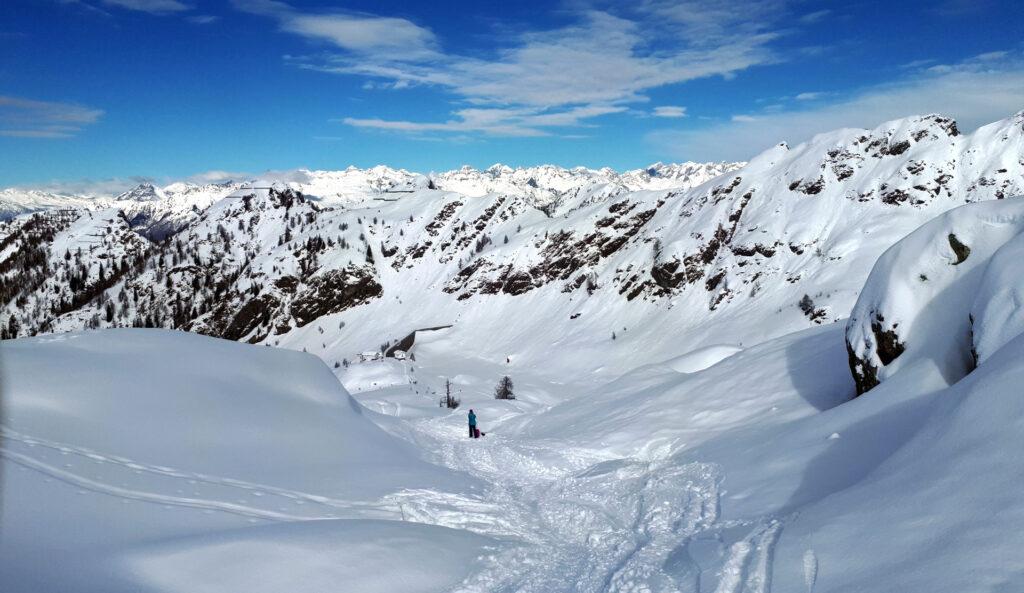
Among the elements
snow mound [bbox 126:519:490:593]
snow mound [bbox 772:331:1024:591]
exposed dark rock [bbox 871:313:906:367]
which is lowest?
snow mound [bbox 126:519:490:593]

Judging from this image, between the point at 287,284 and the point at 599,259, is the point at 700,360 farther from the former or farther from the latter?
the point at 287,284

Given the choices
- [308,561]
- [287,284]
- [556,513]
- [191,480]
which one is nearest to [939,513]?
[556,513]

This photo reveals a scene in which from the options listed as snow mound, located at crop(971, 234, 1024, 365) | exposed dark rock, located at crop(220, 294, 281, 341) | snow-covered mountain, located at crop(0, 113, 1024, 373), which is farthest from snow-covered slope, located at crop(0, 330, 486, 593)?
exposed dark rock, located at crop(220, 294, 281, 341)

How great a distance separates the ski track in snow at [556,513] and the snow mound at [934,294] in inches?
203

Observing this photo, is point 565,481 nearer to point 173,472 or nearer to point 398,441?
point 398,441

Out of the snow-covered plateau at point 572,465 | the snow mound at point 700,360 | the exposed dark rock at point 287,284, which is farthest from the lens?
the exposed dark rock at point 287,284

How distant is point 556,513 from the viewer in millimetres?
11531

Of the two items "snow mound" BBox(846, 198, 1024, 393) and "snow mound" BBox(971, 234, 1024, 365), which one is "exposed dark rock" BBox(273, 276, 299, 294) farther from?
"snow mound" BBox(971, 234, 1024, 365)

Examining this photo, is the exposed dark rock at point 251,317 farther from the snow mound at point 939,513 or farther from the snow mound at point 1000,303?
the snow mound at point 939,513

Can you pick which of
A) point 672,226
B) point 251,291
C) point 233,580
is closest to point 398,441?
point 233,580

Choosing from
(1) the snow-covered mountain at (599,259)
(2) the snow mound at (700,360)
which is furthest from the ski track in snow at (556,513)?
(1) the snow-covered mountain at (599,259)

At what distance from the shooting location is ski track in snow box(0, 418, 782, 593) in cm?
757

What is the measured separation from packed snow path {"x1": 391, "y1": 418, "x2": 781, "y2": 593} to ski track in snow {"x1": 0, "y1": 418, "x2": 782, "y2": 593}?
0.08 feet

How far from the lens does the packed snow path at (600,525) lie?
7496 millimetres
